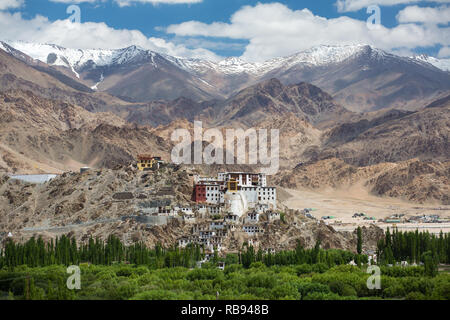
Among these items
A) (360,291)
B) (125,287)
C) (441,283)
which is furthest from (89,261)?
(441,283)

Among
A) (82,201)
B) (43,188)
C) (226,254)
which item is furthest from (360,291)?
(43,188)
